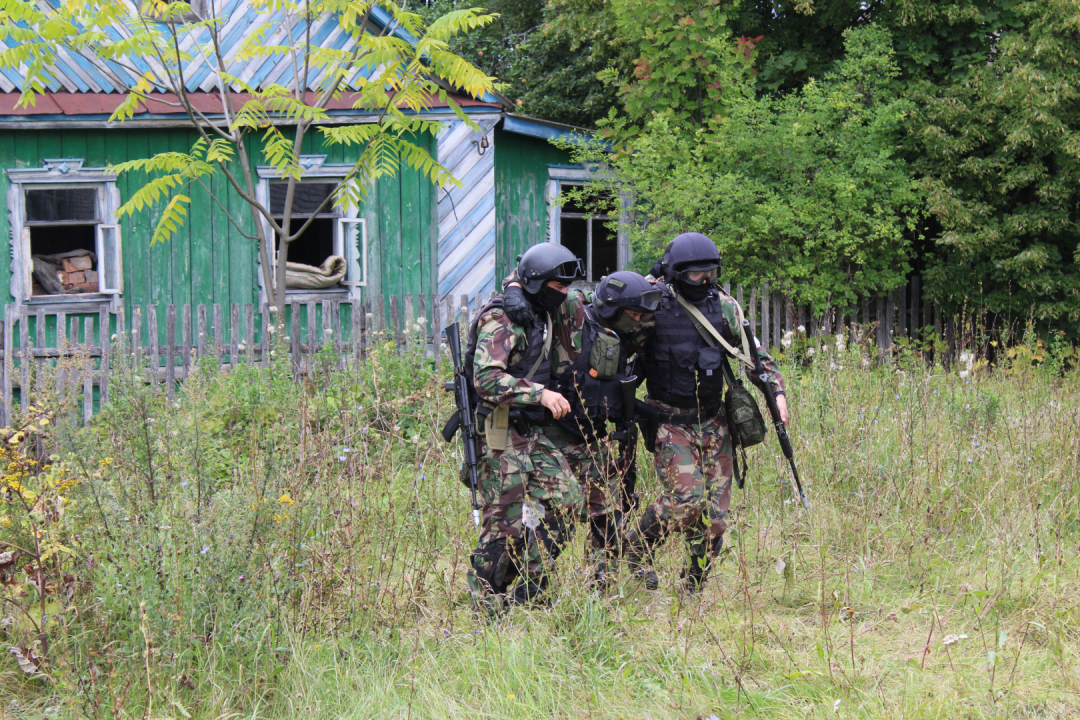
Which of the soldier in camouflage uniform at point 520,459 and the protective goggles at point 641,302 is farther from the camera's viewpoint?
the protective goggles at point 641,302

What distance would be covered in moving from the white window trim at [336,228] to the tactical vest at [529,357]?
6082mm

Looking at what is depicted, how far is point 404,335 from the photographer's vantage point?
25.7 feet

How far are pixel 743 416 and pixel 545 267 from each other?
118 cm

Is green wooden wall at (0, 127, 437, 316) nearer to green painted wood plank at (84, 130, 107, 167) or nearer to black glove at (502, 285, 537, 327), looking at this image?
green painted wood plank at (84, 130, 107, 167)

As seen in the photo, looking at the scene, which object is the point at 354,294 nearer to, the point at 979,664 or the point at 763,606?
the point at 763,606

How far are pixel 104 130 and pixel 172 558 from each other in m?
7.49

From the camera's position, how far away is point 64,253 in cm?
987

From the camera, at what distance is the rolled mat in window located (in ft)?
33.0

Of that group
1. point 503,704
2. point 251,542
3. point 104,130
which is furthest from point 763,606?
point 104,130

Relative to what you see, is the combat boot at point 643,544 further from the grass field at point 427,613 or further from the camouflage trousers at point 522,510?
the camouflage trousers at point 522,510

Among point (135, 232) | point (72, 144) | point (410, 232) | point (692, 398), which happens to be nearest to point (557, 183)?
point (410, 232)

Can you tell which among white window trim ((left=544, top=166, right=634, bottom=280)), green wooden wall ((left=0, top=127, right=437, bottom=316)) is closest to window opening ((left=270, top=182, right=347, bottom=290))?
green wooden wall ((left=0, top=127, right=437, bottom=316))

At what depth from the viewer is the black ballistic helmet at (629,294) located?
14.1 feet

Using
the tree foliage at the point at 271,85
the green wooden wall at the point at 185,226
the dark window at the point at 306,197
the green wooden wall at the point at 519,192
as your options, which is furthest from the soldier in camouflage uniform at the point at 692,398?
the green wooden wall at the point at 519,192
